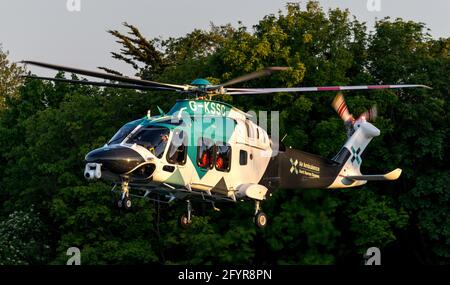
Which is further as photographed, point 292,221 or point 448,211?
point 448,211

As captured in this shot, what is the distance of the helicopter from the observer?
2619 centimetres

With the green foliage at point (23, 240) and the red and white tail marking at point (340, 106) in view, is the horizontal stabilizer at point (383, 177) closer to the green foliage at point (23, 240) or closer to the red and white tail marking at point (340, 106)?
the red and white tail marking at point (340, 106)

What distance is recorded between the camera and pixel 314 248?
1551 inches

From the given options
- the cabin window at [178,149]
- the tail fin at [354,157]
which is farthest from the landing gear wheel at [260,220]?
the tail fin at [354,157]

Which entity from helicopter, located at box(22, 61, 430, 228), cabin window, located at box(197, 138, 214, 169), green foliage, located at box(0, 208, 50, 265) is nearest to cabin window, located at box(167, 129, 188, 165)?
helicopter, located at box(22, 61, 430, 228)

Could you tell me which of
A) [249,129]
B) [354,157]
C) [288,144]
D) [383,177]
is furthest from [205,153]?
[288,144]

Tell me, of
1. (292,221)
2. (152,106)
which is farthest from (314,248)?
(152,106)

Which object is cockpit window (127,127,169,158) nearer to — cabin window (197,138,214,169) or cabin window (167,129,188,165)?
cabin window (167,129,188,165)

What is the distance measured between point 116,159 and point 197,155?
9.22 feet

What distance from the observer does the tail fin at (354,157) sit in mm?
33156

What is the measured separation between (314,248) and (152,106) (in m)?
15.0

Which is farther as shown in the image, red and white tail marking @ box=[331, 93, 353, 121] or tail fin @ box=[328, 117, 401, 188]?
red and white tail marking @ box=[331, 93, 353, 121]

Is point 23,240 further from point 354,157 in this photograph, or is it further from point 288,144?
point 354,157
